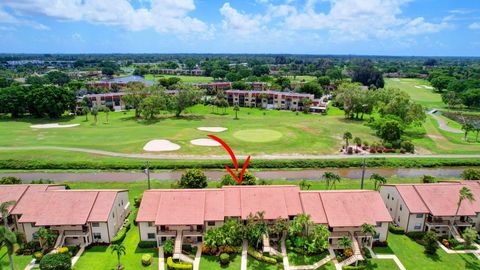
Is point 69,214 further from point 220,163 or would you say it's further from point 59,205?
point 220,163

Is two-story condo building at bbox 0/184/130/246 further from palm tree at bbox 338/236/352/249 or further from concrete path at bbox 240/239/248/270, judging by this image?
palm tree at bbox 338/236/352/249

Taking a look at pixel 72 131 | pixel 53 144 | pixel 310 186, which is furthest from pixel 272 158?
pixel 72 131

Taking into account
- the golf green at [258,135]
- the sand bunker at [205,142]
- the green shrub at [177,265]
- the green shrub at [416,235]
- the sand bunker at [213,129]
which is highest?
the golf green at [258,135]

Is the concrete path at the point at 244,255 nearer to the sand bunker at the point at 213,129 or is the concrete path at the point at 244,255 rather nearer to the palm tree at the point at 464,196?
the palm tree at the point at 464,196

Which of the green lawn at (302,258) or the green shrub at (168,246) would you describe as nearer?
the green lawn at (302,258)

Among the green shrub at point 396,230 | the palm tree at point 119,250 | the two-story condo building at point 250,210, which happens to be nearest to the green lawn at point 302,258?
the two-story condo building at point 250,210

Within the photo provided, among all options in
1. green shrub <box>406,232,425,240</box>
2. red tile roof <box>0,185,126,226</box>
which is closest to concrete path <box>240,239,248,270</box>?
red tile roof <box>0,185,126,226</box>

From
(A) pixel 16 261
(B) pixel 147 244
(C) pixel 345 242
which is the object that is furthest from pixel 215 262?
(A) pixel 16 261
